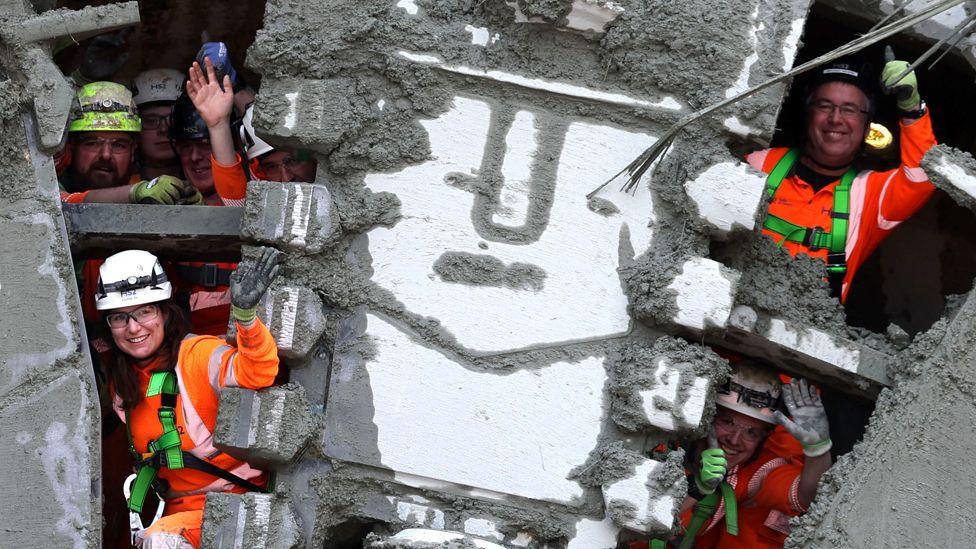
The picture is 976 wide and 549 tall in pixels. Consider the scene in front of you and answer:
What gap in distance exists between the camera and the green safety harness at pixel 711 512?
5.65 m

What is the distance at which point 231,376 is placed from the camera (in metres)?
5.09

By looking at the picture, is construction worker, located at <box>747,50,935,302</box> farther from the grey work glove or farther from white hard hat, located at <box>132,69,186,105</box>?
white hard hat, located at <box>132,69,186,105</box>

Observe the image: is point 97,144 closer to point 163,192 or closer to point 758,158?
point 163,192

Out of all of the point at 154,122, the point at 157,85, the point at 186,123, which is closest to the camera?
the point at 186,123

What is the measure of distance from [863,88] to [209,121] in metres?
2.52

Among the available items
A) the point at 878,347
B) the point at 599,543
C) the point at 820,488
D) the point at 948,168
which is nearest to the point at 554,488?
the point at 599,543

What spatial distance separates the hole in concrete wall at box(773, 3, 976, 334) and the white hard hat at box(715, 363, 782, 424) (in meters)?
1.25

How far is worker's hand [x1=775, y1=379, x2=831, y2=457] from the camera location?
18.0ft

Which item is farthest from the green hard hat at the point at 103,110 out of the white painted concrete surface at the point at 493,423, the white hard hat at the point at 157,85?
the white painted concrete surface at the point at 493,423

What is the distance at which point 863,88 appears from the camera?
589 cm

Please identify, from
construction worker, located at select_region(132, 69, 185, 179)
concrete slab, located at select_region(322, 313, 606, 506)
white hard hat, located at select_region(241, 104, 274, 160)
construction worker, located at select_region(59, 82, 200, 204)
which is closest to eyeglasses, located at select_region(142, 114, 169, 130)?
construction worker, located at select_region(132, 69, 185, 179)

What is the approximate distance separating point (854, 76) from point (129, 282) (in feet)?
9.38

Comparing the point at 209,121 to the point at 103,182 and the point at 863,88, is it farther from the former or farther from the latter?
the point at 863,88

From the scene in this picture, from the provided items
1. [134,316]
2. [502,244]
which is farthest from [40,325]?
[502,244]
